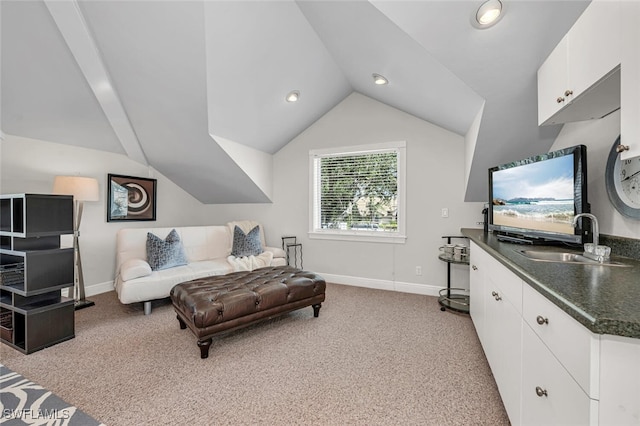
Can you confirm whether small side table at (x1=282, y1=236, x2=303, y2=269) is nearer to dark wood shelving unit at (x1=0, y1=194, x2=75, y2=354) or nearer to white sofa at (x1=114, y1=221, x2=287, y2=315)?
white sofa at (x1=114, y1=221, x2=287, y2=315)

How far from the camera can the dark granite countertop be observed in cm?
69

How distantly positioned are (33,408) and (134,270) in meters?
1.44

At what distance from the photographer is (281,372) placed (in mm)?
1944

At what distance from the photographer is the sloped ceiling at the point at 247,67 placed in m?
1.82

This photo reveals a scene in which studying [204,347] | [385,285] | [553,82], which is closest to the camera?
[553,82]

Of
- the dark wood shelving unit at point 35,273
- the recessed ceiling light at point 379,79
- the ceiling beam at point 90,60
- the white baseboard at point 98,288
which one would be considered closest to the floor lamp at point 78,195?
the white baseboard at point 98,288

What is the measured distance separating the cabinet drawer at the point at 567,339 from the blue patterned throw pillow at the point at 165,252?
11.3 ft

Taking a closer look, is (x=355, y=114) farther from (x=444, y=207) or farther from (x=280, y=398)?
(x=280, y=398)

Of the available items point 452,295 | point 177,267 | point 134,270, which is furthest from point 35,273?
point 452,295

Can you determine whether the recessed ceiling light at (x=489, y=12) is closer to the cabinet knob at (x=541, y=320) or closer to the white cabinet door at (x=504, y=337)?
the white cabinet door at (x=504, y=337)

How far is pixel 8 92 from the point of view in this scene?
258cm

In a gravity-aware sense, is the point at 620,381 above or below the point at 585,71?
below

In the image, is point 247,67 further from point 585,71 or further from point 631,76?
point 631,76

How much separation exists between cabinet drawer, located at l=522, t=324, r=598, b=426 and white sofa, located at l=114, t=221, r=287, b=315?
305cm
